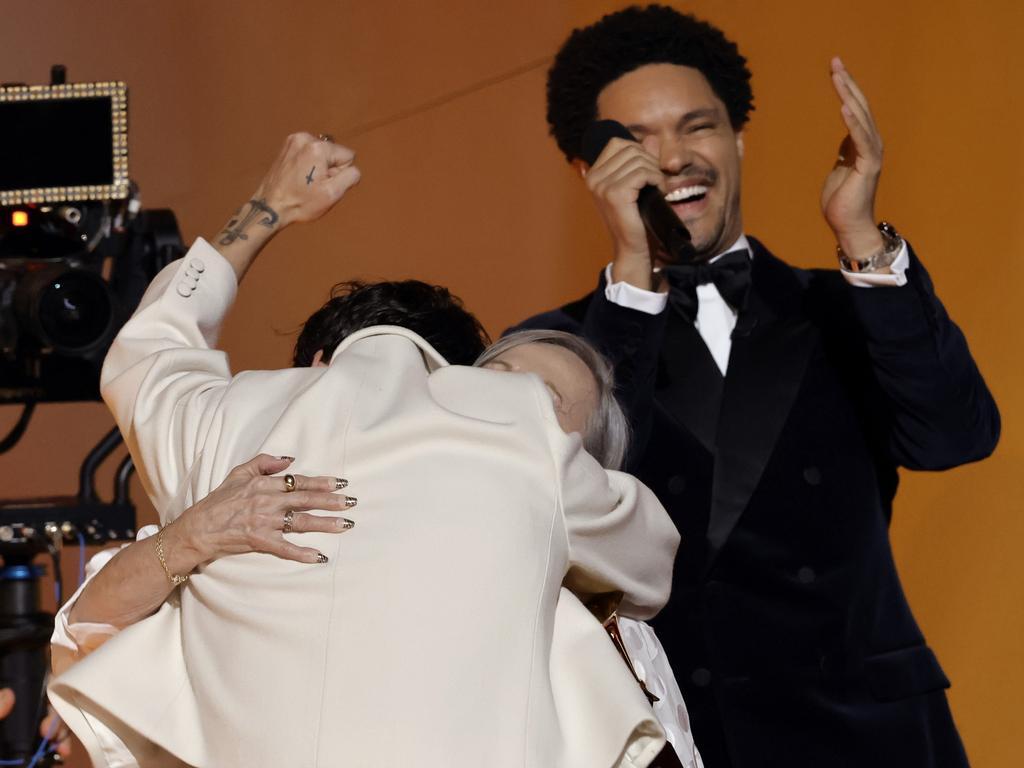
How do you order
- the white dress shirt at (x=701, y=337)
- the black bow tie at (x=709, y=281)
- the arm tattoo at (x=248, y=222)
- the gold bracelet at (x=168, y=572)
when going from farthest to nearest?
the black bow tie at (x=709, y=281) → the arm tattoo at (x=248, y=222) → the white dress shirt at (x=701, y=337) → the gold bracelet at (x=168, y=572)

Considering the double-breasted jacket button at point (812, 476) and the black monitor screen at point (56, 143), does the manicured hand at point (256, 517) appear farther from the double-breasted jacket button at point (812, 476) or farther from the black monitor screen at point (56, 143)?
the black monitor screen at point (56, 143)

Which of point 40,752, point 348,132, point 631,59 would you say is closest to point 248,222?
point 631,59

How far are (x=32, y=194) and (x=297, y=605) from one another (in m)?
1.24

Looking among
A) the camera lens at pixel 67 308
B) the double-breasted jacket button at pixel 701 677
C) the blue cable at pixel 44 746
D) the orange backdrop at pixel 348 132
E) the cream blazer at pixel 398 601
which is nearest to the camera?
the cream blazer at pixel 398 601

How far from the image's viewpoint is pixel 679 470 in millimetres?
1891

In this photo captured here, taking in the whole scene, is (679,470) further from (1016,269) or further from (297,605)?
(1016,269)

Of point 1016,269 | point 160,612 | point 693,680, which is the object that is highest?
point 1016,269

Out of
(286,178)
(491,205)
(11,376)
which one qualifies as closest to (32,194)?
(11,376)

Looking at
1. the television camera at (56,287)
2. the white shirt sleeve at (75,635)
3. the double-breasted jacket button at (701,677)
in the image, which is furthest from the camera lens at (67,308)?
the double-breasted jacket button at (701,677)

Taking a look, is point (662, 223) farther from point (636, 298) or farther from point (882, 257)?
point (882, 257)

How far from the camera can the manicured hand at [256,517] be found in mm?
1262

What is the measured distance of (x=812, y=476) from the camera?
1871 mm

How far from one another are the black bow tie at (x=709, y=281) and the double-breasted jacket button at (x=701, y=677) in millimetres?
446

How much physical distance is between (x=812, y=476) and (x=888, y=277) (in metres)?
0.27
